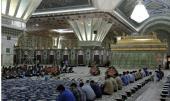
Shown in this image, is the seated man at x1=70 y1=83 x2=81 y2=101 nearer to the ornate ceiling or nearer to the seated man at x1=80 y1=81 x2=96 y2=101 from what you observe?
the seated man at x1=80 y1=81 x2=96 y2=101

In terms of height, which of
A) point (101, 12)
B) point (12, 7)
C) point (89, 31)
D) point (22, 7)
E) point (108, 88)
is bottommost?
point (108, 88)

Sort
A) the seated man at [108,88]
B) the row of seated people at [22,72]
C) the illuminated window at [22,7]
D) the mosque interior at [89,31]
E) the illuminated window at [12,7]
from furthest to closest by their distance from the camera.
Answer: the mosque interior at [89,31], the illuminated window at [22,7], the illuminated window at [12,7], the row of seated people at [22,72], the seated man at [108,88]

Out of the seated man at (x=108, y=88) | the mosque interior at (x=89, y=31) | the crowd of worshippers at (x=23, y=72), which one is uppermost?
the mosque interior at (x=89, y=31)

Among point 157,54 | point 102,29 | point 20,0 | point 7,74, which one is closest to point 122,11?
point 102,29

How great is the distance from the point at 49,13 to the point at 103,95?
1613 centimetres

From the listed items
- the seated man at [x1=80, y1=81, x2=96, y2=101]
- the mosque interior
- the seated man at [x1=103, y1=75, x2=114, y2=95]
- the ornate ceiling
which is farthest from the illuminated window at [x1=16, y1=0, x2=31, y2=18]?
the seated man at [x1=80, y1=81, x2=96, y2=101]

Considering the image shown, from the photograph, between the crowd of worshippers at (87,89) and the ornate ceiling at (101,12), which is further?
the ornate ceiling at (101,12)

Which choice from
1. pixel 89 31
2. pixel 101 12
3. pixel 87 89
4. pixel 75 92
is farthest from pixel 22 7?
pixel 75 92

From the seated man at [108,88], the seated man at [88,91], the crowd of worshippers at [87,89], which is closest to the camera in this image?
the crowd of worshippers at [87,89]

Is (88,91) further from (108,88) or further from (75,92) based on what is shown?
(108,88)

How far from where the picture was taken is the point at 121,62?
786 inches

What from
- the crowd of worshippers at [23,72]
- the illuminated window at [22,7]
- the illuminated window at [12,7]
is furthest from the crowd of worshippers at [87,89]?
the illuminated window at [22,7]

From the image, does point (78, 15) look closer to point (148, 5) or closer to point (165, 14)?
point (148, 5)

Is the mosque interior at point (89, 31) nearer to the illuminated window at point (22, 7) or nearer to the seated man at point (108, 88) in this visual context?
the illuminated window at point (22, 7)
